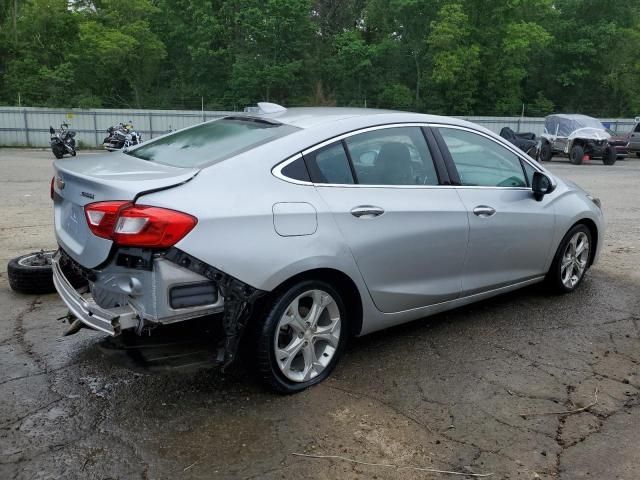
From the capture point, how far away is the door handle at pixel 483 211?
13.9ft

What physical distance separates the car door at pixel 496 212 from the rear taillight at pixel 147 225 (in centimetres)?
206

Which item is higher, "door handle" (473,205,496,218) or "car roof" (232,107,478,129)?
"car roof" (232,107,478,129)

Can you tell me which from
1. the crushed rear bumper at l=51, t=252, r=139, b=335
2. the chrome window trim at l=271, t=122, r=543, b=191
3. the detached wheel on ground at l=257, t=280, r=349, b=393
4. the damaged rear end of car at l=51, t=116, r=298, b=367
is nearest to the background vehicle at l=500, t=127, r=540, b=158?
the chrome window trim at l=271, t=122, r=543, b=191

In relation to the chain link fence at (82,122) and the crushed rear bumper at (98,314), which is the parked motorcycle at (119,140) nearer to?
the chain link fence at (82,122)

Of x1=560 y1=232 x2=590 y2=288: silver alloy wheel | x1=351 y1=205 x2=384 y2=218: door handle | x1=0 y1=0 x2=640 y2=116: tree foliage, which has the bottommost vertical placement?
x1=560 y1=232 x2=590 y2=288: silver alloy wheel

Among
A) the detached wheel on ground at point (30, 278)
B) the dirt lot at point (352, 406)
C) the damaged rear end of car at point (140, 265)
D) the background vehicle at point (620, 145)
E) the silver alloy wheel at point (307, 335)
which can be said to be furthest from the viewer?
the background vehicle at point (620, 145)

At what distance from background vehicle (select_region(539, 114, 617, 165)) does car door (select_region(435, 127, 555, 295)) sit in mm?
18451

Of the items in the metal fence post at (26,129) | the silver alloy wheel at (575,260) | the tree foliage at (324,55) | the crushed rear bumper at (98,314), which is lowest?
the metal fence post at (26,129)

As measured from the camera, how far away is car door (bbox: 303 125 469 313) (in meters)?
3.57

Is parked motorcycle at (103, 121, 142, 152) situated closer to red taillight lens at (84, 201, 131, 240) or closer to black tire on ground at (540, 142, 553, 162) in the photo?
black tire on ground at (540, 142, 553, 162)

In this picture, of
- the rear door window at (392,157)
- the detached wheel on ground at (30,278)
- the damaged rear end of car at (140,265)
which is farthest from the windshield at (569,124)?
the damaged rear end of car at (140,265)

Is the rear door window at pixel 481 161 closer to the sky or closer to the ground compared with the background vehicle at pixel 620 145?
closer to the sky

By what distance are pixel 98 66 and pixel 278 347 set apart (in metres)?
37.2

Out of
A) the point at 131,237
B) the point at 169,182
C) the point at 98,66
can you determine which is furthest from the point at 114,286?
Answer: the point at 98,66
